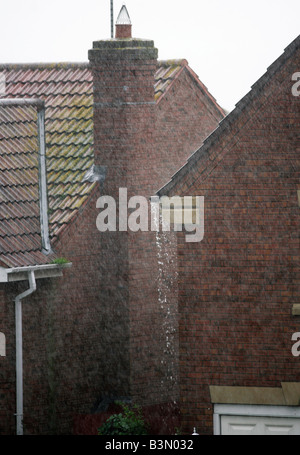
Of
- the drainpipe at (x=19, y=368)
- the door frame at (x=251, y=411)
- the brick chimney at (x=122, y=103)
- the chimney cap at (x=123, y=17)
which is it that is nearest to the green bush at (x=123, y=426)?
the drainpipe at (x=19, y=368)

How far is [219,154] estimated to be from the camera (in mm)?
16031

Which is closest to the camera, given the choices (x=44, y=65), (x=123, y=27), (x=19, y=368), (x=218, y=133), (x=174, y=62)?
(x=218, y=133)

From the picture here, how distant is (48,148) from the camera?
19766 mm

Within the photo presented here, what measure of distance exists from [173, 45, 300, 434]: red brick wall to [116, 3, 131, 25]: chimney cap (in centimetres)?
406

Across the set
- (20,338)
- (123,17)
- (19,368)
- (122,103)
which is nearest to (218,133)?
(122,103)

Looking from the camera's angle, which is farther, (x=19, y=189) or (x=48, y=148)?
(x=48, y=148)

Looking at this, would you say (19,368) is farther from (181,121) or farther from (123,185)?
(181,121)

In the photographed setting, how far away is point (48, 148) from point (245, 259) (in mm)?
5270
